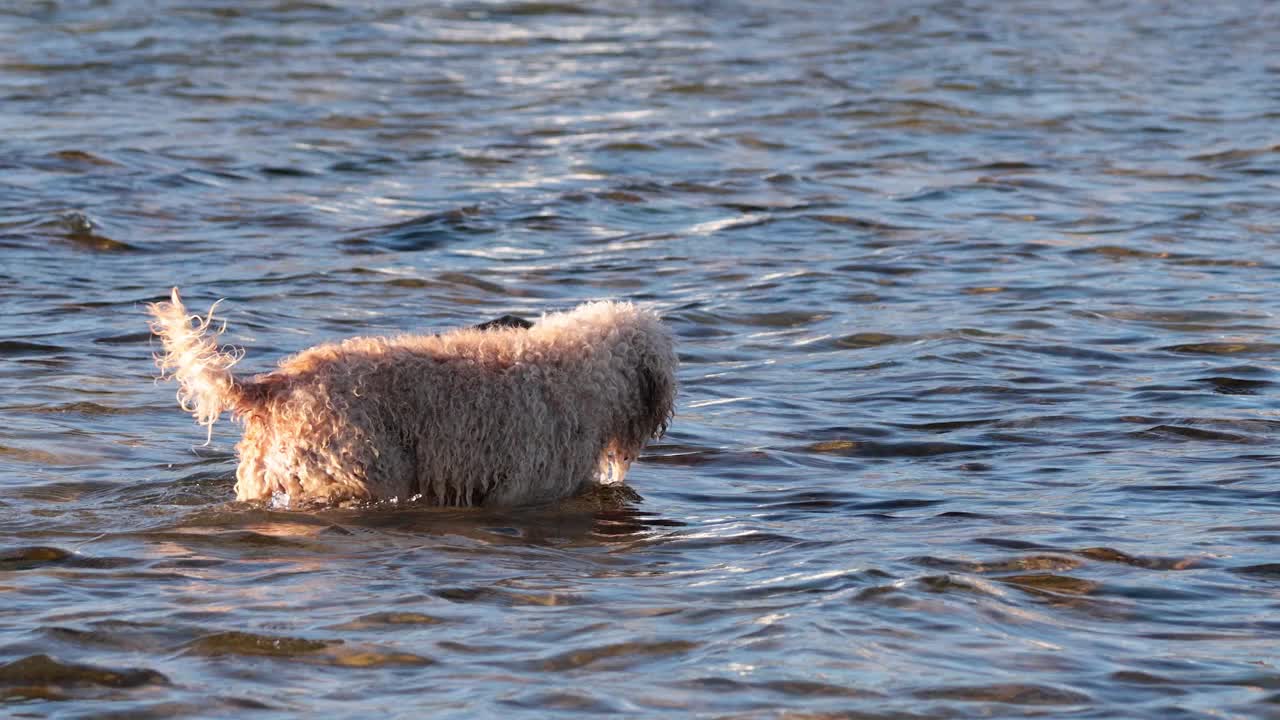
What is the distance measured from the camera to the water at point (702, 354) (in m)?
6.06

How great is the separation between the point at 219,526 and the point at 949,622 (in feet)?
9.41

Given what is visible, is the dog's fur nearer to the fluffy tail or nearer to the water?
the fluffy tail

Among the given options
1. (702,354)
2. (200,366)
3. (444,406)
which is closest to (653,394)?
(444,406)

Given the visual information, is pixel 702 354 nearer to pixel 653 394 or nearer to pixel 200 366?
pixel 653 394

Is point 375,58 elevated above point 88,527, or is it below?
above

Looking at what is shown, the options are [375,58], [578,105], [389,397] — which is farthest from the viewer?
[375,58]

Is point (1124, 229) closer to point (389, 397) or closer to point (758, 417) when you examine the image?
point (758, 417)

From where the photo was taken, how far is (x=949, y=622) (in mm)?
6422

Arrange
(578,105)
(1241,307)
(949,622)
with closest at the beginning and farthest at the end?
(949,622), (1241,307), (578,105)

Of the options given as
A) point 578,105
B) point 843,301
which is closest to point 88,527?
point 843,301

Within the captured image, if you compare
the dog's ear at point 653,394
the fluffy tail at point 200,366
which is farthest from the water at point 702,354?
the fluffy tail at point 200,366

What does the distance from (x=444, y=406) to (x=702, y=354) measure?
3.70 meters

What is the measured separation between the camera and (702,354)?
35.6ft

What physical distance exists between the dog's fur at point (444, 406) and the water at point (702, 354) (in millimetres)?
195
